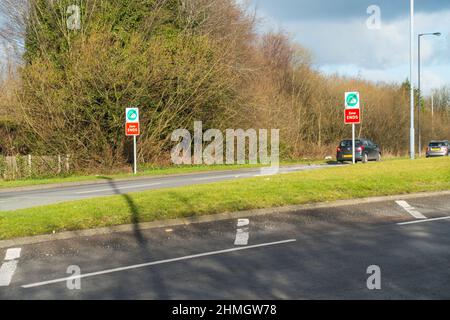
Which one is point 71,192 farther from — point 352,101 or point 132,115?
point 352,101

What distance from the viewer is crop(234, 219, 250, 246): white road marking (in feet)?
30.0

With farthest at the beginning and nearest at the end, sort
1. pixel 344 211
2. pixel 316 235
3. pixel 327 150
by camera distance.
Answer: pixel 327 150, pixel 344 211, pixel 316 235

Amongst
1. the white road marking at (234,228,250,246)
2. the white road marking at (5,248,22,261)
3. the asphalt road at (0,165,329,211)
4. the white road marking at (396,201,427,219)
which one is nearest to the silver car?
the asphalt road at (0,165,329,211)

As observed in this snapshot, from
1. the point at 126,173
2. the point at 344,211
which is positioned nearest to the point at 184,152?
the point at 126,173

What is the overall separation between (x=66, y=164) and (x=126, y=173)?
11.0 feet

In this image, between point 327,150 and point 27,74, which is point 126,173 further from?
point 327,150

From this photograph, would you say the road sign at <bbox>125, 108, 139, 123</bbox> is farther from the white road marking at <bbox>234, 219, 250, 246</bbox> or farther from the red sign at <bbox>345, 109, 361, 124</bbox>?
the white road marking at <bbox>234, 219, 250, 246</bbox>

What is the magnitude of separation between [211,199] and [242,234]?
3.15m

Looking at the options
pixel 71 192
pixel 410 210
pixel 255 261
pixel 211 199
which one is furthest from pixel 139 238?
pixel 71 192

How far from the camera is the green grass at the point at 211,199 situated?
10766mm

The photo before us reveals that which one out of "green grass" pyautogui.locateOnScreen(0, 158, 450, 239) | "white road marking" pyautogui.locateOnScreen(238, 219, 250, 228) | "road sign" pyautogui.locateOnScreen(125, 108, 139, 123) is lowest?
"white road marking" pyautogui.locateOnScreen(238, 219, 250, 228)

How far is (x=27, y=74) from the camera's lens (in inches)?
1161

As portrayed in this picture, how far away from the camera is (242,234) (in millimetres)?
9859

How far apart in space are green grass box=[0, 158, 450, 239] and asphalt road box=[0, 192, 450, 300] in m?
0.85
